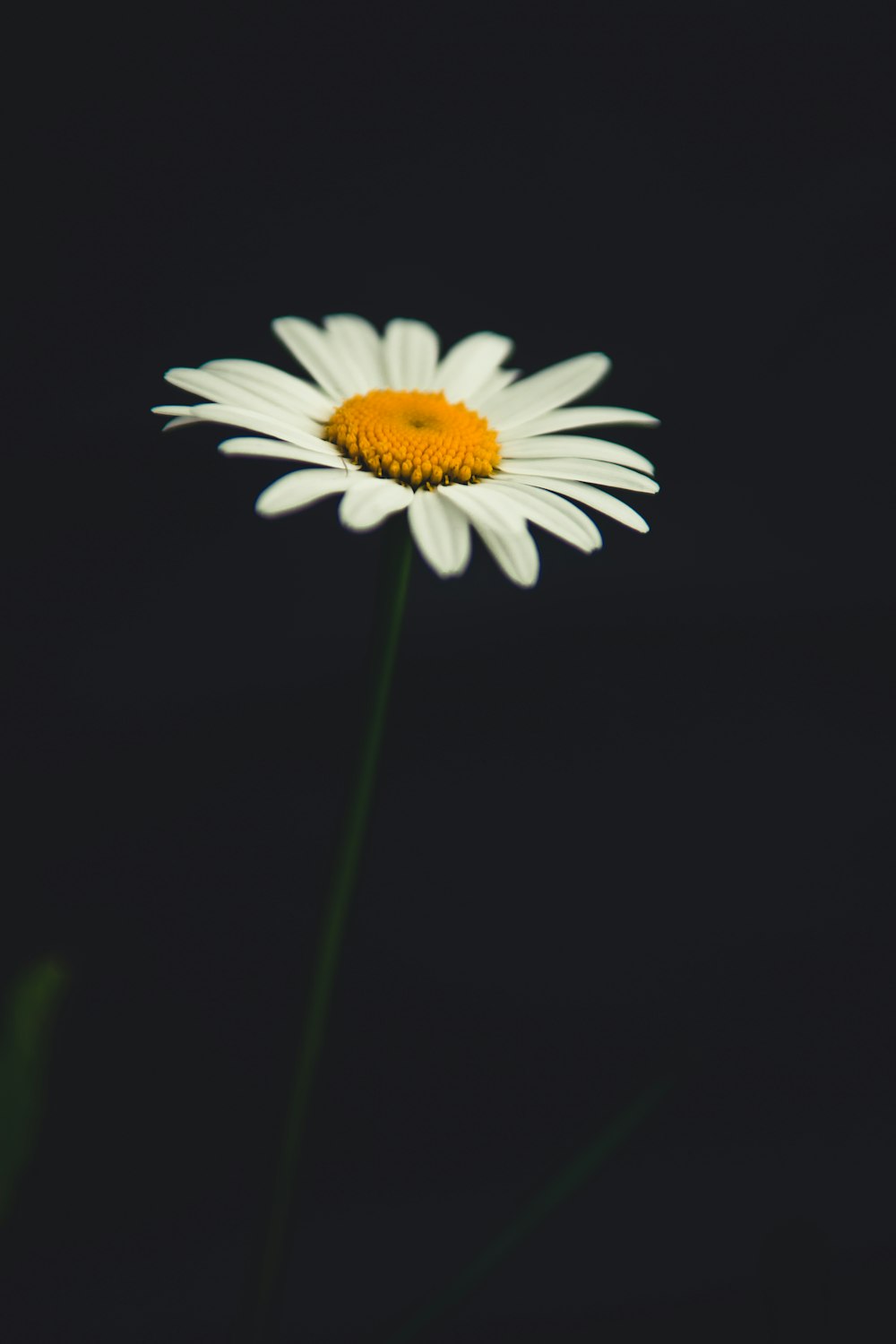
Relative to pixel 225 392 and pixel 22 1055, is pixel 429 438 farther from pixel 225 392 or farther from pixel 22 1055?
pixel 22 1055

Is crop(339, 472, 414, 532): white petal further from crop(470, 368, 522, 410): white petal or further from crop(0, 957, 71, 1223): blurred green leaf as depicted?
crop(0, 957, 71, 1223): blurred green leaf

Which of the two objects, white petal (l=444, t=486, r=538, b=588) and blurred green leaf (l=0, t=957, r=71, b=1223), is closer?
white petal (l=444, t=486, r=538, b=588)

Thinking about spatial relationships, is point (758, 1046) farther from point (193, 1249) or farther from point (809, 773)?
point (193, 1249)

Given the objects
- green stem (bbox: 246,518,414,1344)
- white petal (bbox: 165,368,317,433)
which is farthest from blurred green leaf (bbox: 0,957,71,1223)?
white petal (bbox: 165,368,317,433)

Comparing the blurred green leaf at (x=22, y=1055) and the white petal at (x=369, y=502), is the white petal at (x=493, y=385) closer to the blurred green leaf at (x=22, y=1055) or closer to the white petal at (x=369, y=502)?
the white petal at (x=369, y=502)

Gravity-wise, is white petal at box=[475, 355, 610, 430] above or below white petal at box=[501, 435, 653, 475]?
above

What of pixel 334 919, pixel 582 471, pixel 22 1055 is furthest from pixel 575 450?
pixel 22 1055
